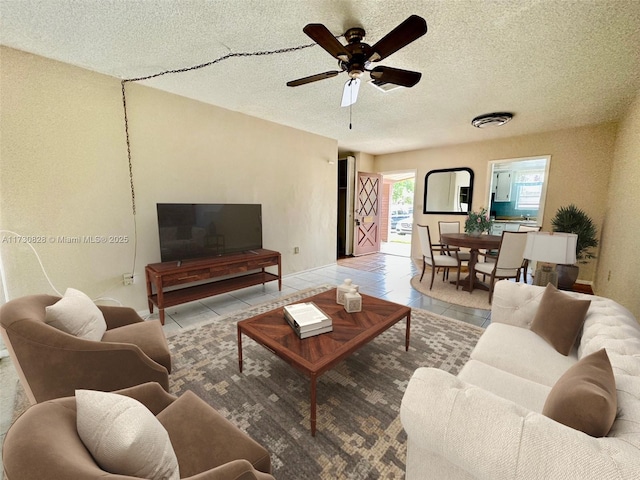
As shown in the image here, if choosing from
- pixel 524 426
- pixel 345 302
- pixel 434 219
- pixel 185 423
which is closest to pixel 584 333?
pixel 524 426

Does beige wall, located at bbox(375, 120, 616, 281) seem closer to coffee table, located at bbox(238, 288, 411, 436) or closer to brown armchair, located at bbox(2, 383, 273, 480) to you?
coffee table, located at bbox(238, 288, 411, 436)

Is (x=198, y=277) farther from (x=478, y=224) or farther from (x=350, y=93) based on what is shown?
(x=478, y=224)

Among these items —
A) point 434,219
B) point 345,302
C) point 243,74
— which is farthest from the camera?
point 434,219

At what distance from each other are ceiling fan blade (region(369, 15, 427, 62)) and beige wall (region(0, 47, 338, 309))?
8.49 feet

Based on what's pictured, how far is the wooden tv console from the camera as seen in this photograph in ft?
9.63

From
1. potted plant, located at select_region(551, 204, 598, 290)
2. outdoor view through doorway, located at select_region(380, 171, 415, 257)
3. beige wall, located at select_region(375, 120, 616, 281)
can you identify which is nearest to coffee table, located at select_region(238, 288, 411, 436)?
potted plant, located at select_region(551, 204, 598, 290)

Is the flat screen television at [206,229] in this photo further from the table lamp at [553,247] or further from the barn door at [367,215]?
the barn door at [367,215]

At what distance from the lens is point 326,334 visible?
1.91 metres

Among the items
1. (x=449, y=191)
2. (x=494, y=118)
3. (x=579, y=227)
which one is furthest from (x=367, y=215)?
(x=579, y=227)

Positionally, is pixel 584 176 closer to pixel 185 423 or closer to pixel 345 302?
Result: pixel 345 302

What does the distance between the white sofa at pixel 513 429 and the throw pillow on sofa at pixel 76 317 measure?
6.03 feet

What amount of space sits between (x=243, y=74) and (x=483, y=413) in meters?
3.24

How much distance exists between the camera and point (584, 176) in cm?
440

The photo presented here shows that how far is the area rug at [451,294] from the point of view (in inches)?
141
